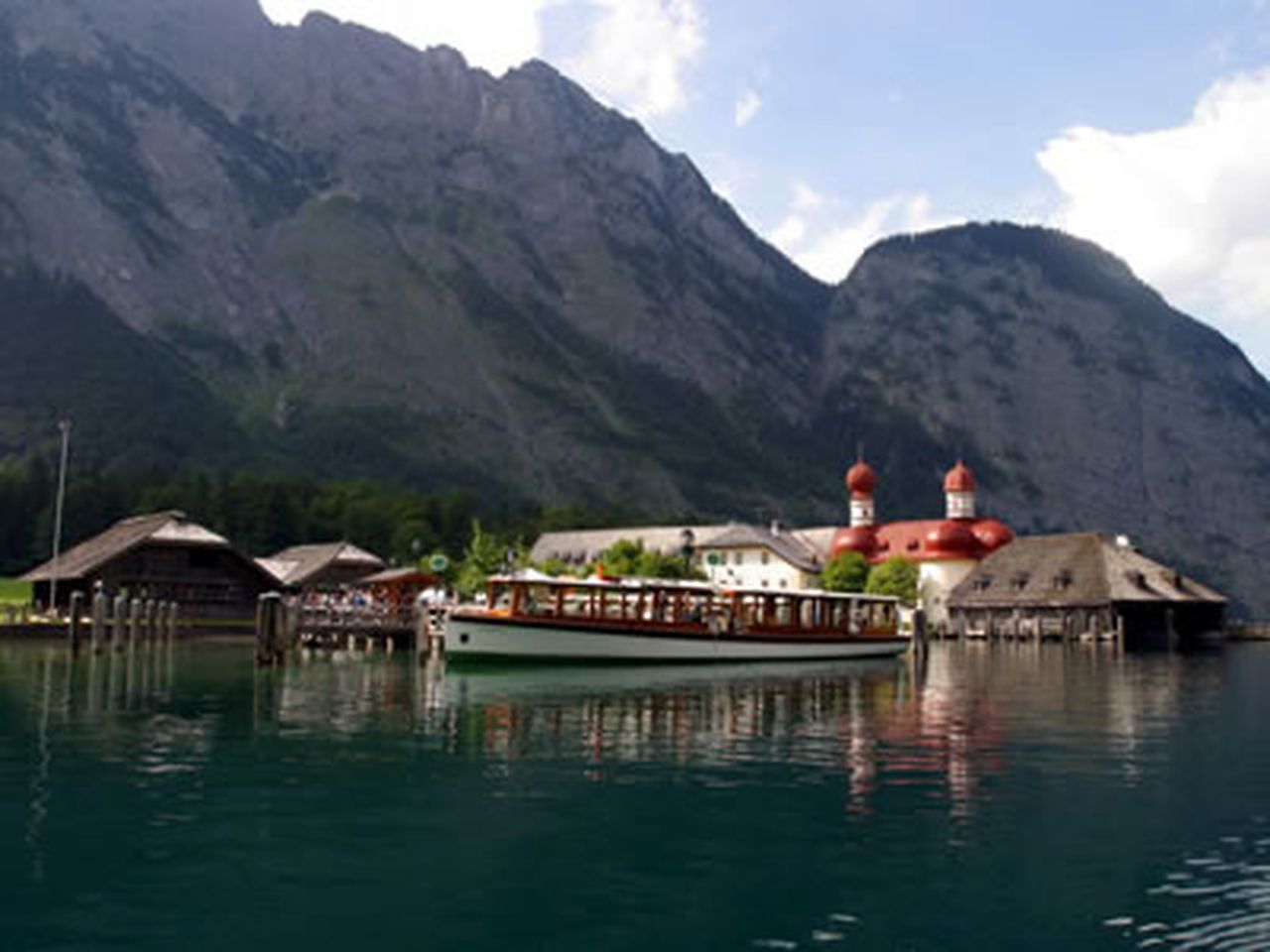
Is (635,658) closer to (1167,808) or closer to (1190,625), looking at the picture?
(1167,808)

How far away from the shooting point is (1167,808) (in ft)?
74.1

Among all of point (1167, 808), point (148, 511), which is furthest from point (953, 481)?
point (1167, 808)

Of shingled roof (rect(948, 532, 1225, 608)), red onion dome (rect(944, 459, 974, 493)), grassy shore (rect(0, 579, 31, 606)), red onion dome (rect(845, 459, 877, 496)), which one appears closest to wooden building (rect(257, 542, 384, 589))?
grassy shore (rect(0, 579, 31, 606))

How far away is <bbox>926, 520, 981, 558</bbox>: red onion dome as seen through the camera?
131 m

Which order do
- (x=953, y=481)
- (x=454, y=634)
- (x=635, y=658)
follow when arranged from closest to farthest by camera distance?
(x=454, y=634), (x=635, y=658), (x=953, y=481)

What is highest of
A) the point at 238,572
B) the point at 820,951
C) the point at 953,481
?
the point at 953,481

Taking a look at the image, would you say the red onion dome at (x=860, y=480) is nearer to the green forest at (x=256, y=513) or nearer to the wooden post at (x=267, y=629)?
the green forest at (x=256, y=513)

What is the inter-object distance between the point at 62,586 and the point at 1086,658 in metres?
70.2

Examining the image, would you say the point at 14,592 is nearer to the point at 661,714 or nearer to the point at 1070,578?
the point at 661,714

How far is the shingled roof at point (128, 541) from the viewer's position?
85.5 metres

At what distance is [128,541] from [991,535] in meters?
88.5

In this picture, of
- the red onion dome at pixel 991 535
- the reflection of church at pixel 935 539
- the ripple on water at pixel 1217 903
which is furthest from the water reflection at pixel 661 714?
the red onion dome at pixel 991 535

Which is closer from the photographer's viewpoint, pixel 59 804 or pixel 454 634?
pixel 59 804

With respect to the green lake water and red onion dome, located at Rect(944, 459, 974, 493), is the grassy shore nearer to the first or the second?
the green lake water
